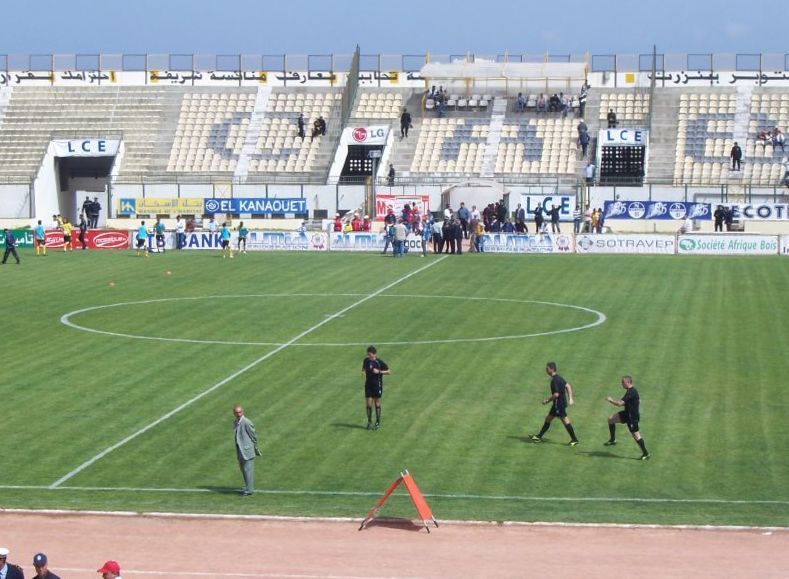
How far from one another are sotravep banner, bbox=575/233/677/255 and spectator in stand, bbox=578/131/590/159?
72.5 ft

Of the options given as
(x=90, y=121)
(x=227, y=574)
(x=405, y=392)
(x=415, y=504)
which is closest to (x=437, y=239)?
(x=405, y=392)

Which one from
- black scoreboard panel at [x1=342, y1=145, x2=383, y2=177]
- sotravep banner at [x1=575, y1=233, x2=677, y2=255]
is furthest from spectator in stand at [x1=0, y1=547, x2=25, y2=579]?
black scoreboard panel at [x1=342, y1=145, x2=383, y2=177]

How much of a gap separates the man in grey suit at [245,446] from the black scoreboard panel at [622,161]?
66123 millimetres

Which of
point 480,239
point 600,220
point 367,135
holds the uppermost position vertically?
point 367,135

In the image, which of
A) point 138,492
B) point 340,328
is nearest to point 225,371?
point 340,328

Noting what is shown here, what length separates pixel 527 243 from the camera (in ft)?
232

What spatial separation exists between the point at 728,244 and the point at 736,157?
20.8 m

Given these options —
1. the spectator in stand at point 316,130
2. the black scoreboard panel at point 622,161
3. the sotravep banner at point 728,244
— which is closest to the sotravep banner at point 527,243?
the sotravep banner at point 728,244

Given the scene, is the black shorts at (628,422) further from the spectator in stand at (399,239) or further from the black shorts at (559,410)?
the spectator in stand at (399,239)

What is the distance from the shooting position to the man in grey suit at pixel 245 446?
2700cm

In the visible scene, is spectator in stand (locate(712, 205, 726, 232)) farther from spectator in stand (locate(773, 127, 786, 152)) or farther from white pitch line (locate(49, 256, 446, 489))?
white pitch line (locate(49, 256, 446, 489))

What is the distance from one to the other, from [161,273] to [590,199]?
1245 inches

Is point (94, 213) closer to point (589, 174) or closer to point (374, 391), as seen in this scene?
point (589, 174)

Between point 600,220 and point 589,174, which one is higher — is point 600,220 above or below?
below
